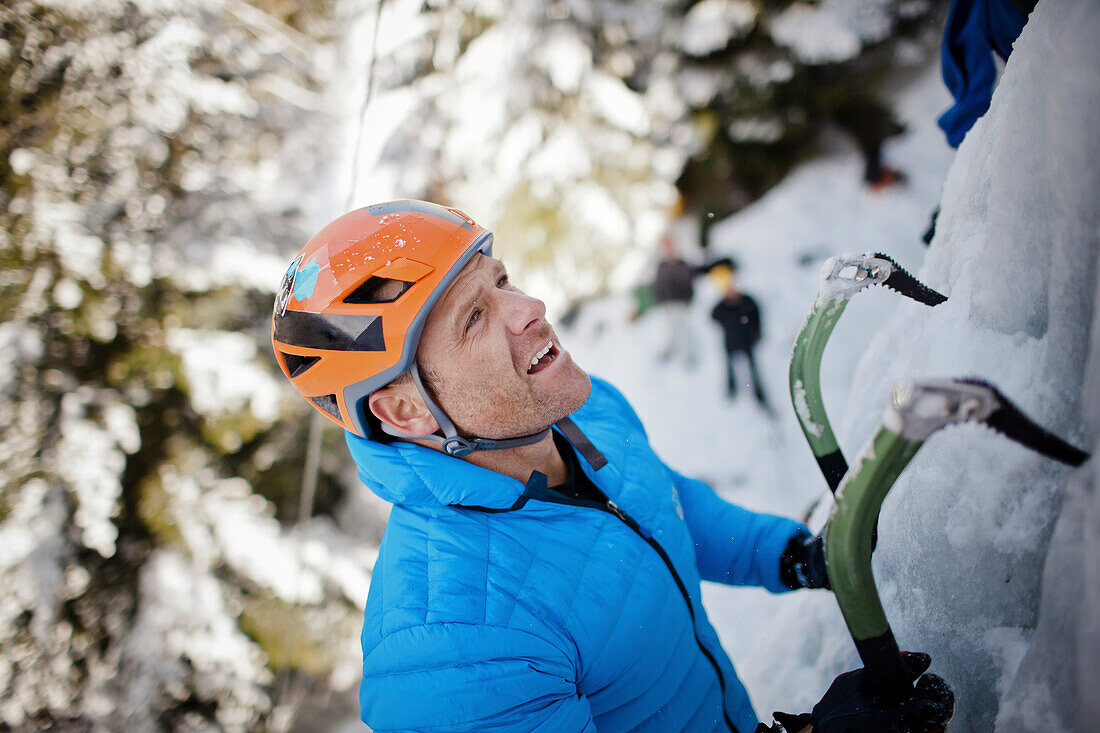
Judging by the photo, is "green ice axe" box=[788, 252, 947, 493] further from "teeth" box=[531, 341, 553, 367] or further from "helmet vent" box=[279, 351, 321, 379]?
"helmet vent" box=[279, 351, 321, 379]

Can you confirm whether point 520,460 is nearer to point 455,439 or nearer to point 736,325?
point 455,439

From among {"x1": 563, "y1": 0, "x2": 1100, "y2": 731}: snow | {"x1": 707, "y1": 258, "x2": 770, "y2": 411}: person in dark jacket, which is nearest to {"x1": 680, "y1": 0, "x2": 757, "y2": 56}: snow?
{"x1": 707, "y1": 258, "x2": 770, "y2": 411}: person in dark jacket

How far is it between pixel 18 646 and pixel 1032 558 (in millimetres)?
6060

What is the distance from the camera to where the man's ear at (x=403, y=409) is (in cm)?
159

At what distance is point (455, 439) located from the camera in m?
1.53

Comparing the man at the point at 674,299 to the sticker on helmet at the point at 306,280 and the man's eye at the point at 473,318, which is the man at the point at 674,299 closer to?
the man's eye at the point at 473,318

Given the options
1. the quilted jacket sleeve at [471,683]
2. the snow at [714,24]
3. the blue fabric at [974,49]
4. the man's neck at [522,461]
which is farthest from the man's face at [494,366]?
the snow at [714,24]

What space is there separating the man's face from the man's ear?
0.07 m

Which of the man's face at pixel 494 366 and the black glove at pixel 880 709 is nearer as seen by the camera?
the black glove at pixel 880 709

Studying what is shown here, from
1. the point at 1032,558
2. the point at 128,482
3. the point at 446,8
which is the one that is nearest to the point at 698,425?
the point at 1032,558

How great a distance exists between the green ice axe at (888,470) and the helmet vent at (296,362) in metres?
1.37

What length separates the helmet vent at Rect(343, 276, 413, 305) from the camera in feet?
5.04

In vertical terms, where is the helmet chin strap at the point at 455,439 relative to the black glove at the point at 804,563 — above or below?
below

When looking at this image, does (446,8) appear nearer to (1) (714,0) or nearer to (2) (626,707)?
(1) (714,0)
